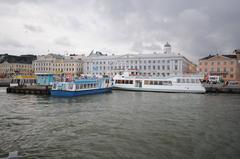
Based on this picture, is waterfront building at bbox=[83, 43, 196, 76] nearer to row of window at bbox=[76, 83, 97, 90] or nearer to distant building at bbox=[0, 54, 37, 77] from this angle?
row of window at bbox=[76, 83, 97, 90]

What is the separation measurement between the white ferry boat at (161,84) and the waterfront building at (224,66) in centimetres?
3197

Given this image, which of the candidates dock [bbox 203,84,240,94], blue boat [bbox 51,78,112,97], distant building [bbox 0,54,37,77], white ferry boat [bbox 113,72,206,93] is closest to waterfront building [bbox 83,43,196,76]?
white ferry boat [bbox 113,72,206,93]

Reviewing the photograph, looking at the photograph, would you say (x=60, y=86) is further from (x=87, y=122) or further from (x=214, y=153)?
(x=214, y=153)

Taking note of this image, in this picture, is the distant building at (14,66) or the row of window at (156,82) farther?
the distant building at (14,66)

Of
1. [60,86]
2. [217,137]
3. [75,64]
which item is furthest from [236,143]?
[75,64]

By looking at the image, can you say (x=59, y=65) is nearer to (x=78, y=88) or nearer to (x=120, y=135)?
(x=78, y=88)

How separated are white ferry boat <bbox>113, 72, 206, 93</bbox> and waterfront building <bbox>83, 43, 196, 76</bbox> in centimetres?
2374

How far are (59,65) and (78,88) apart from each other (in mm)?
71856

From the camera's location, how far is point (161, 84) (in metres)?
49.4

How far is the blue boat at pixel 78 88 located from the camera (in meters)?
36.2

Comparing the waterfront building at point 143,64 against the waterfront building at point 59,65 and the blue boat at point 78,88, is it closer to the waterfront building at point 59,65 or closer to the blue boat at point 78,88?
the waterfront building at point 59,65

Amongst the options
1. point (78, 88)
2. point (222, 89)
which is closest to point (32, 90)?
point (78, 88)

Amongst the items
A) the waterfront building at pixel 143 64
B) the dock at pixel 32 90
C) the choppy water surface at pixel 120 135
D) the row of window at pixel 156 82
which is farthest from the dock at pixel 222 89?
the dock at pixel 32 90

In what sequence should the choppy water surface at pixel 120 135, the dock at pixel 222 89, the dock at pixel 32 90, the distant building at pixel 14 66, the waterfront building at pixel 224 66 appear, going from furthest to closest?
the distant building at pixel 14 66 → the waterfront building at pixel 224 66 → the dock at pixel 222 89 → the dock at pixel 32 90 → the choppy water surface at pixel 120 135
